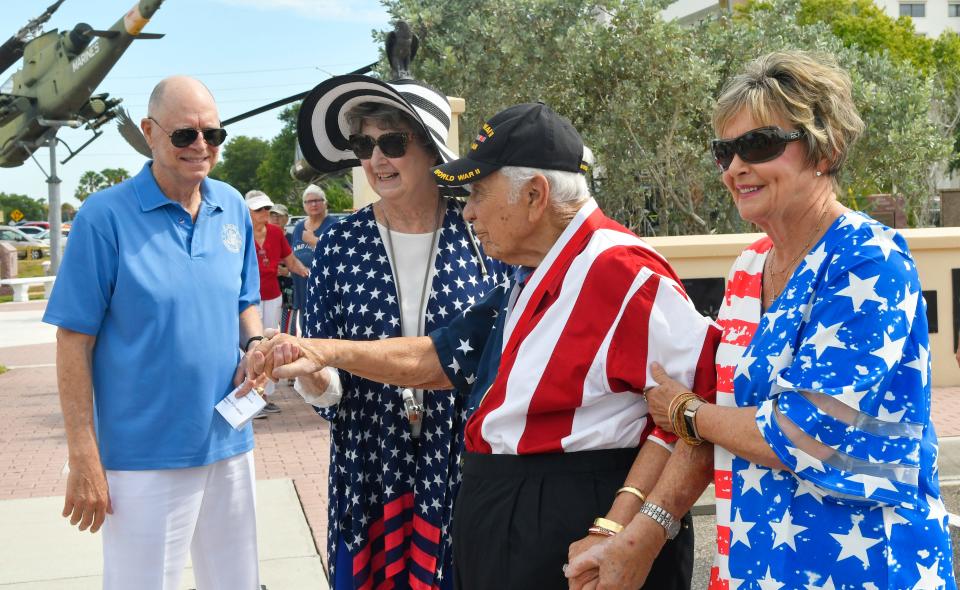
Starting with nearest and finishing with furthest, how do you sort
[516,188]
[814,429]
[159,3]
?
[814,429], [516,188], [159,3]

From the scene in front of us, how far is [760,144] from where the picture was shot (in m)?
1.98

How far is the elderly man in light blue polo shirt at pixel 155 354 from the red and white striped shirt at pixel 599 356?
115cm

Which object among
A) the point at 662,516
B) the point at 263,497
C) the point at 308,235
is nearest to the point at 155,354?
the point at 662,516

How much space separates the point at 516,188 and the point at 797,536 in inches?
36.9

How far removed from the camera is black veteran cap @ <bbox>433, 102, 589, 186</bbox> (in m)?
2.16

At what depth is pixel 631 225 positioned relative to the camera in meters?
15.4

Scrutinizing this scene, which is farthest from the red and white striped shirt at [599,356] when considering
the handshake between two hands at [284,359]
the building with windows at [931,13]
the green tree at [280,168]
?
the building with windows at [931,13]

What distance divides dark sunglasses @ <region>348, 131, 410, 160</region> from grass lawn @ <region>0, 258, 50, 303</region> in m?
27.6

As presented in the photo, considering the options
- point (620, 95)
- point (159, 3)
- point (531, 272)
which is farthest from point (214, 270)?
point (159, 3)

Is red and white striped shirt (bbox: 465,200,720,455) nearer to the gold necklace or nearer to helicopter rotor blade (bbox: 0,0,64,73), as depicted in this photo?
the gold necklace

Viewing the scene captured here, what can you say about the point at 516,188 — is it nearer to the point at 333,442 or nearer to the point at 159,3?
the point at 333,442

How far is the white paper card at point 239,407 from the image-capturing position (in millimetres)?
2906

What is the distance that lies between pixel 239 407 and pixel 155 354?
30 cm

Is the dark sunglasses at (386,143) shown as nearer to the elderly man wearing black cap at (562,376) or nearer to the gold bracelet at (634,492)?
the elderly man wearing black cap at (562,376)
